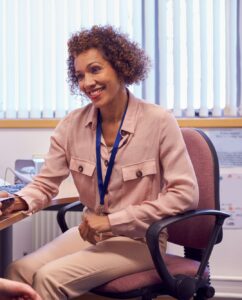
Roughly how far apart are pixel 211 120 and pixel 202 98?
0.45 ft

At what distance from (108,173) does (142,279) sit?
36 cm

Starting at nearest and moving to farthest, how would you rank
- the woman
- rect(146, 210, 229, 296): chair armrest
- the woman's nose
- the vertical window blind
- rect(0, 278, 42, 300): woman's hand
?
rect(0, 278, 42, 300): woman's hand
rect(146, 210, 229, 296): chair armrest
the woman
the woman's nose
the vertical window blind

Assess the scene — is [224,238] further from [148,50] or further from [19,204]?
[19,204]

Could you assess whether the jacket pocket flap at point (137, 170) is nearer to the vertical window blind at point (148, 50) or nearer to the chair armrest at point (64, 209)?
the chair armrest at point (64, 209)

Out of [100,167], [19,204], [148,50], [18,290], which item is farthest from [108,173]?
[148,50]

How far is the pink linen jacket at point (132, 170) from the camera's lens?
1548mm

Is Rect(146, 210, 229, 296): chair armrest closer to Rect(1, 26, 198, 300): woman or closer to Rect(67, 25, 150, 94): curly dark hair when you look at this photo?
Rect(1, 26, 198, 300): woman

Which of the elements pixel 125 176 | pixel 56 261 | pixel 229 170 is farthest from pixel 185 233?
pixel 229 170

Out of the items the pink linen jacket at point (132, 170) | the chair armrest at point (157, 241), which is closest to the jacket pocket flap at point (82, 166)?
the pink linen jacket at point (132, 170)

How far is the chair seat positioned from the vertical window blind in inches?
45.3

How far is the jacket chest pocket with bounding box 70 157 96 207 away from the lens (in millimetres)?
1677

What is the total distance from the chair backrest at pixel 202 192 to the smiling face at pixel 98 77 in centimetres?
36

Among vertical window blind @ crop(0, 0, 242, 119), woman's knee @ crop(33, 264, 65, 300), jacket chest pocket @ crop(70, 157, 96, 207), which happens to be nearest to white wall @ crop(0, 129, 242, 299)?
vertical window blind @ crop(0, 0, 242, 119)

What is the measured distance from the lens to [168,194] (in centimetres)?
156
